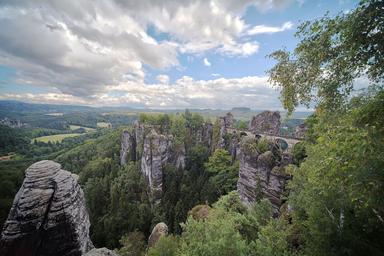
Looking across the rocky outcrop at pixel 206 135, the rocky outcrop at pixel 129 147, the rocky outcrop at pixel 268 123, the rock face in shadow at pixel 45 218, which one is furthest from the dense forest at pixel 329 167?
the rocky outcrop at pixel 129 147

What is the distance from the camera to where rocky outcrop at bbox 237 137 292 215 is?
2136 centimetres

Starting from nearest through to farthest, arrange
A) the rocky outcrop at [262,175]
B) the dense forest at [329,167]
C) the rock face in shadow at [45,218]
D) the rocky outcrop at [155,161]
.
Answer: the dense forest at [329,167]
the rock face in shadow at [45,218]
the rocky outcrop at [262,175]
the rocky outcrop at [155,161]

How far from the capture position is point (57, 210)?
8.03 meters

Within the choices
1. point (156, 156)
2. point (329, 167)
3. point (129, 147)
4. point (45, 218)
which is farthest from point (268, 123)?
point (45, 218)

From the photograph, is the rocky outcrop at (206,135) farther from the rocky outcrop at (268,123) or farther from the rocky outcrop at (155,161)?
the rocky outcrop at (155,161)

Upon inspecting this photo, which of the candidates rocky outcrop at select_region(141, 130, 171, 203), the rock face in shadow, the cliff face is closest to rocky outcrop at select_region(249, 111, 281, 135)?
Result: the cliff face

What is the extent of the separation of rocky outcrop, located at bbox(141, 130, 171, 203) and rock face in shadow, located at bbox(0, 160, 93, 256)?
40.8 m

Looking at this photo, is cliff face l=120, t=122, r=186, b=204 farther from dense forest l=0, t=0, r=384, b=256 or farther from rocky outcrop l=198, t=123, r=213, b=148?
dense forest l=0, t=0, r=384, b=256

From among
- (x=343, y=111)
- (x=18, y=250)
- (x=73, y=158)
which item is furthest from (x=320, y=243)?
(x=73, y=158)

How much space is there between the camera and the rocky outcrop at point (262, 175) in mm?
21359

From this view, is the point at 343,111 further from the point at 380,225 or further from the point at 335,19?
the point at 380,225

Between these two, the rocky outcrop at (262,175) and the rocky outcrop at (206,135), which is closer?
the rocky outcrop at (262,175)

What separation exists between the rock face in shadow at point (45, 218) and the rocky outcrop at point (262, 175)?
19.4 metres

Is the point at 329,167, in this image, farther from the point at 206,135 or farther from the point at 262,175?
the point at 206,135
